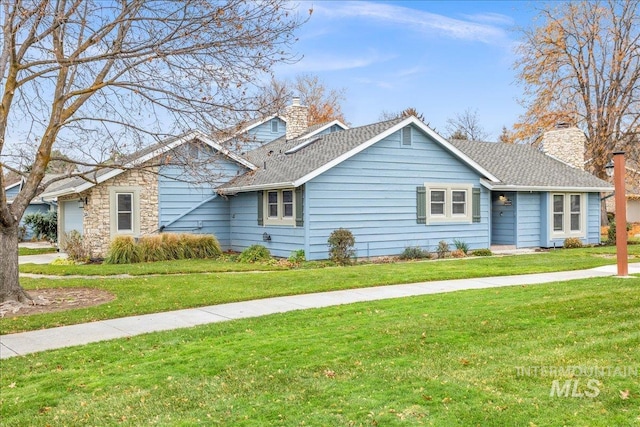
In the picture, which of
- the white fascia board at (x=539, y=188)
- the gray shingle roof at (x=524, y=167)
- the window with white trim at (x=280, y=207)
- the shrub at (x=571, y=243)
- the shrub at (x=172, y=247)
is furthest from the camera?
the shrub at (x=571, y=243)

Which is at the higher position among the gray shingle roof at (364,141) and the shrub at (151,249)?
the gray shingle roof at (364,141)

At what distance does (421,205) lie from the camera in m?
18.4

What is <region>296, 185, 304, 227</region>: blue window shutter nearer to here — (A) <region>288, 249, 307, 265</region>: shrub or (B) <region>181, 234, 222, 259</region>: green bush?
(A) <region>288, 249, 307, 265</region>: shrub

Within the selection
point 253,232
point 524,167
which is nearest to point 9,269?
point 253,232

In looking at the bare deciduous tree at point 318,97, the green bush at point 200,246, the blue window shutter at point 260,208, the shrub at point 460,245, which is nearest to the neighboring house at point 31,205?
the green bush at point 200,246

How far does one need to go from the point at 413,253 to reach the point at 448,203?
2.42m

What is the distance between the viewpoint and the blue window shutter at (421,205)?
1839 cm

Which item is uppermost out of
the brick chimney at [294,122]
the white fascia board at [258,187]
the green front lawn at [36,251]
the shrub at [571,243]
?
the brick chimney at [294,122]

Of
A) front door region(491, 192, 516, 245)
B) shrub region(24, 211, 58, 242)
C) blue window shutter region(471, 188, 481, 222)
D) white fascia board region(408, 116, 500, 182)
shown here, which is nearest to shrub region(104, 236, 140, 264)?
white fascia board region(408, 116, 500, 182)

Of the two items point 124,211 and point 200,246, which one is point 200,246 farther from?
point 124,211

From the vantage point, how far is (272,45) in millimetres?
9586

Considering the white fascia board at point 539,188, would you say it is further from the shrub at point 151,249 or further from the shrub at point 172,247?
the shrub at point 151,249

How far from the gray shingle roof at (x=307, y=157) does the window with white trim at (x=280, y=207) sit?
52 cm

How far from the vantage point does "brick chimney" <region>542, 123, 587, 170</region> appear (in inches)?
971
